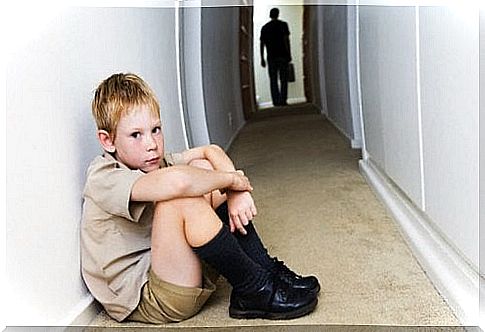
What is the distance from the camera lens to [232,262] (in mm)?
1345

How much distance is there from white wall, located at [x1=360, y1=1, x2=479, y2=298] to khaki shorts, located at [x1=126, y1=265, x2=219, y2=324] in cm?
50

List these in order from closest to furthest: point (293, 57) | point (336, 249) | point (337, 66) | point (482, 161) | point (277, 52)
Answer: point (482, 161) < point (336, 249) < point (337, 66) < point (277, 52) < point (293, 57)

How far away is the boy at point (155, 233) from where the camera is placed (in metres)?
1.31

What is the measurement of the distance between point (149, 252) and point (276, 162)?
2.04 metres

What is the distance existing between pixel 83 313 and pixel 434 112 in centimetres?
81

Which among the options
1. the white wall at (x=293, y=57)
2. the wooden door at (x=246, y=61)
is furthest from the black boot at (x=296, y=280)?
the white wall at (x=293, y=57)

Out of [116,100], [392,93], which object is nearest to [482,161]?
[116,100]

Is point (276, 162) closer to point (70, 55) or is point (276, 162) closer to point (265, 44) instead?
point (70, 55)

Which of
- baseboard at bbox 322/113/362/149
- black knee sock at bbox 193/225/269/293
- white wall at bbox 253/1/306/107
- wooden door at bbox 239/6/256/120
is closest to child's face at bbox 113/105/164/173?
black knee sock at bbox 193/225/269/293

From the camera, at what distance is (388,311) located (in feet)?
4.45

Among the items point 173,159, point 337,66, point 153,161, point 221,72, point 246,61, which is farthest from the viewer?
point 246,61

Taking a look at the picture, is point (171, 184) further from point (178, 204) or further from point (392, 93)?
point (392, 93)

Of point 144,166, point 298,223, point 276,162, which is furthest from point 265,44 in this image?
point 144,166

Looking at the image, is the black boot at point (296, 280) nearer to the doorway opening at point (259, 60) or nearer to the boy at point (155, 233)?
the boy at point (155, 233)
